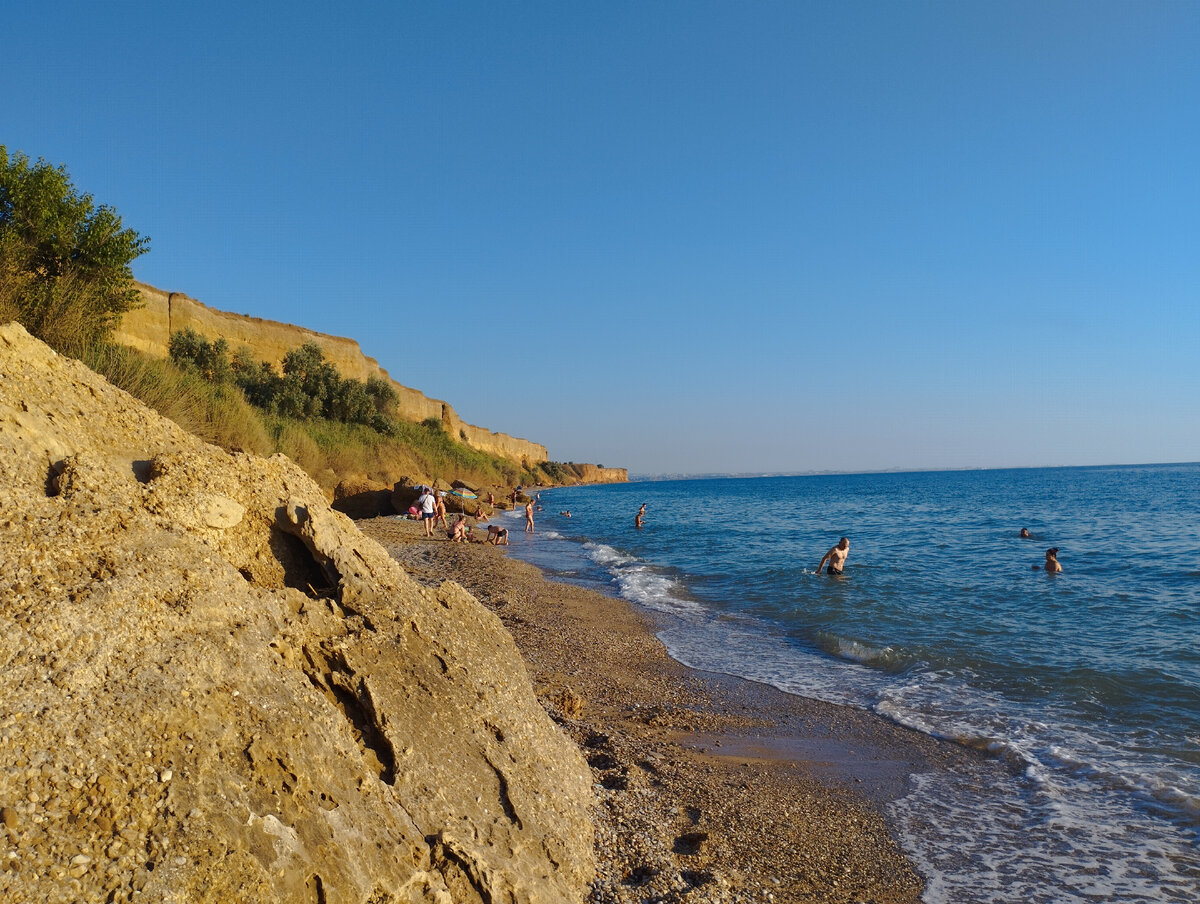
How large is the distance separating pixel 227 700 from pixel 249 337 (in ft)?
163

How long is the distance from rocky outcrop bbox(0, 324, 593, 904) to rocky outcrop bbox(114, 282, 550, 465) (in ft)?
80.8

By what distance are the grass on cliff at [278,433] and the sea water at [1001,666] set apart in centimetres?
793

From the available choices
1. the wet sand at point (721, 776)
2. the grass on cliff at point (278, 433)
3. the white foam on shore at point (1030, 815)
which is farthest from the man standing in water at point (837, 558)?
the grass on cliff at point (278, 433)

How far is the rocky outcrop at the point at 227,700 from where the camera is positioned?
7.91 ft

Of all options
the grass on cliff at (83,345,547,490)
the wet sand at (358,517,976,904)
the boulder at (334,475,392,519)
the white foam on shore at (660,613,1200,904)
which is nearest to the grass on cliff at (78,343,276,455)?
the grass on cliff at (83,345,547,490)

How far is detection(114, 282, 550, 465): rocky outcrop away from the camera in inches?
1475

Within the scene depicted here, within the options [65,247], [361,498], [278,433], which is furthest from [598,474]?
[65,247]

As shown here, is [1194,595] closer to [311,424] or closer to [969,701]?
[969,701]

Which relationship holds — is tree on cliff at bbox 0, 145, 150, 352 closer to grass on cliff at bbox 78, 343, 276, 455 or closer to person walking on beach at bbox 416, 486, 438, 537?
grass on cliff at bbox 78, 343, 276, 455

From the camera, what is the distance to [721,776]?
19.5 feet

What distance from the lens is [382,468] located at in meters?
32.9

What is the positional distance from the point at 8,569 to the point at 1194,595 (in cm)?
1955

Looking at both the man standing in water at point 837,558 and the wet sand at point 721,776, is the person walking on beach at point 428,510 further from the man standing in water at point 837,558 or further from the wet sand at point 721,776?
the man standing in water at point 837,558

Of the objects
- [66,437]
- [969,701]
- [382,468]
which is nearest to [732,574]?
[969,701]
